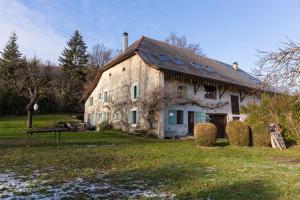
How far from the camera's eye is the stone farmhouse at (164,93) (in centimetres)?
2086

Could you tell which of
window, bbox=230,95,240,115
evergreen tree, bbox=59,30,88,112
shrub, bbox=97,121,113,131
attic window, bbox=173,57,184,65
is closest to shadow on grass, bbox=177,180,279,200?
attic window, bbox=173,57,184,65

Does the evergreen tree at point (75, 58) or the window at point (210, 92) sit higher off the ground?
the evergreen tree at point (75, 58)

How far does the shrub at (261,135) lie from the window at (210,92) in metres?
8.62

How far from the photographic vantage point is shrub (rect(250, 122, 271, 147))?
15094mm

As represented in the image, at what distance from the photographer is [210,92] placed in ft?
79.4

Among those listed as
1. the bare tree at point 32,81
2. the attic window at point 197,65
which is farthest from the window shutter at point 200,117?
the bare tree at point 32,81

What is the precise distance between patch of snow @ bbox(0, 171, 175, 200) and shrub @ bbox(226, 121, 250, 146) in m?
9.95

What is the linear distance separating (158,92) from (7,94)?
93.6 ft

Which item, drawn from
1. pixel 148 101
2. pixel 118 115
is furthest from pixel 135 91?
pixel 118 115

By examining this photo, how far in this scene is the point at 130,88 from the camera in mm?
24172

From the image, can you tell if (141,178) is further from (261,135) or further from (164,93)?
(164,93)

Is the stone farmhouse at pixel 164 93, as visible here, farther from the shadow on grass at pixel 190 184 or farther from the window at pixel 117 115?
the shadow on grass at pixel 190 184

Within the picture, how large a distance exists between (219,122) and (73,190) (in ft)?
68.2

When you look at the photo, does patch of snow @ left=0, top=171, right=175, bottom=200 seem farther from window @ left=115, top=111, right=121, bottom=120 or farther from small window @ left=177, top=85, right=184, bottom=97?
window @ left=115, top=111, right=121, bottom=120
